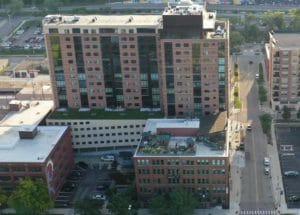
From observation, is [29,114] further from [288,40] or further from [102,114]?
[288,40]

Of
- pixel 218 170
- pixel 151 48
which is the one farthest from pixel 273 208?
pixel 151 48

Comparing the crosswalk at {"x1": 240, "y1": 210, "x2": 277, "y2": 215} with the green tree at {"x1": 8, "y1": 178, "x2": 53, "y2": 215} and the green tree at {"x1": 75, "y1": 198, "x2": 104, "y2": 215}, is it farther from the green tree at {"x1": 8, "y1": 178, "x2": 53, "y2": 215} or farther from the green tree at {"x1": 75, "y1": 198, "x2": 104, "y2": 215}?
the green tree at {"x1": 8, "y1": 178, "x2": 53, "y2": 215}

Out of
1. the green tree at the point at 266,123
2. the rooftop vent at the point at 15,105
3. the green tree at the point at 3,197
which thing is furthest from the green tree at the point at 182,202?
the rooftop vent at the point at 15,105

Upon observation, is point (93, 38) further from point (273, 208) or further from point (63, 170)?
point (273, 208)

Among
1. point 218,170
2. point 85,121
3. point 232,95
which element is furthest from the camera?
point 232,95

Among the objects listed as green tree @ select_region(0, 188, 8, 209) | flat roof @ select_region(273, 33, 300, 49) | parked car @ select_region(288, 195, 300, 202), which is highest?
flat roof @ select_region(273, 33, 300, 49)

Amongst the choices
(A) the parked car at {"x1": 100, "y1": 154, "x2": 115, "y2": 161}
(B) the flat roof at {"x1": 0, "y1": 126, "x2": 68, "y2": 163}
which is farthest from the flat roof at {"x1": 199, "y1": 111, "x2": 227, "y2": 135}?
(B) the flat roof at {"x1": 0, "y1": 126, "x2": 68, "y2": 163}
